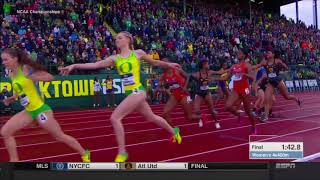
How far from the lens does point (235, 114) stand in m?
4.11

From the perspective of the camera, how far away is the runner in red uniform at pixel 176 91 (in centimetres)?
373

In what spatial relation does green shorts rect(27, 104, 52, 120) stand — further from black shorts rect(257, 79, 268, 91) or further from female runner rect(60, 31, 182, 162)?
black shorts rect(257, 79, 268, 91)

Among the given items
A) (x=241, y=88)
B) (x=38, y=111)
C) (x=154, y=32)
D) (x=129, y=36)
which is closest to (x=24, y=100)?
(x=38, y=111)

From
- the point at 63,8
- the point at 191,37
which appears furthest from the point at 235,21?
the point at 63,8

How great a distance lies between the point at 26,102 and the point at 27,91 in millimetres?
87

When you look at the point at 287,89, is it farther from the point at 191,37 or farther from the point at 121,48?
the point at 121,48

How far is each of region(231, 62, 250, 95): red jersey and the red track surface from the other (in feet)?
0.77

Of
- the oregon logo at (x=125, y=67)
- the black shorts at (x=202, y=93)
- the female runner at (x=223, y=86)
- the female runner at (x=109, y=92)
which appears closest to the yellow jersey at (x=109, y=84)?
the female runner at (x=109, y=92)

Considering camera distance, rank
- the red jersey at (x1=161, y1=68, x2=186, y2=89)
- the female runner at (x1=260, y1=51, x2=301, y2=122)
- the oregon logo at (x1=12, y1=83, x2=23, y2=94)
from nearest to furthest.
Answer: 1. the oregon logo at (x1=12, y1=83, x2=23, y2=94)
2. the red jersey at (x1=161, y1=68, x2=186, y2=89)
3. the female runner at (x1=260, y1=51, x2=301, y2=122)

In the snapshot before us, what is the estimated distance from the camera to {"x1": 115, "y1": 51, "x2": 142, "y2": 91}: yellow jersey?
3723mm

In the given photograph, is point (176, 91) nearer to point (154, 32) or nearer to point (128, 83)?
point (128, 83)

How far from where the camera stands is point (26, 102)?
→ 144 inches

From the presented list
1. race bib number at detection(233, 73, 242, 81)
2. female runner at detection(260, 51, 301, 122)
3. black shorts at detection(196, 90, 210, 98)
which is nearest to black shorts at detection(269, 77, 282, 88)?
female runner at detection(260, 51, 301, 122)

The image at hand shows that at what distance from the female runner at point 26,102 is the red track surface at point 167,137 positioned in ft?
0.18
